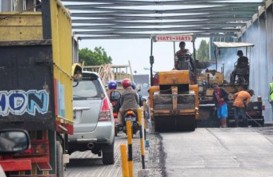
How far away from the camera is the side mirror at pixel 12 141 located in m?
4.66

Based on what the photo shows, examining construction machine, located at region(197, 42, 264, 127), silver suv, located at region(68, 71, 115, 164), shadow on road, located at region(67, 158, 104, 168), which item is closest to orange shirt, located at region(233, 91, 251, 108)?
construction machine, located at region(197, 42, 264, 127)

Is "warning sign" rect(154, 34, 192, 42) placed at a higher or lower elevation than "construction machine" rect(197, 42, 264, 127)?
higher

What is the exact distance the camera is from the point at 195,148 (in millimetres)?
17125

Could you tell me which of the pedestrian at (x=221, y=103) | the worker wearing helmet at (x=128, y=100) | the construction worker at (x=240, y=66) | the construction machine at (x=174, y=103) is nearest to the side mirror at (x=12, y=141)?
the worker wearing helmet at (x=128, y=100)

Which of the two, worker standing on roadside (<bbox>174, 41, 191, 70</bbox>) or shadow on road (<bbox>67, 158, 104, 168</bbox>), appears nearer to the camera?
shadow on road (<bbox>67, 158, 104, 168</bbox>)

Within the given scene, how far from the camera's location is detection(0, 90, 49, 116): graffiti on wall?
317 inches

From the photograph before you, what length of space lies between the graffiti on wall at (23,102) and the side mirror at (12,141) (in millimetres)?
3225

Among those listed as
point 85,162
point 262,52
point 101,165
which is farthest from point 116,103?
point 262,52

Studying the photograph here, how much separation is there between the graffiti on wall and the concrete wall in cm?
2378

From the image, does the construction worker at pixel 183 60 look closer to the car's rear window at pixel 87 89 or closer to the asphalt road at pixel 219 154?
the asphalt road at pixel 219 154

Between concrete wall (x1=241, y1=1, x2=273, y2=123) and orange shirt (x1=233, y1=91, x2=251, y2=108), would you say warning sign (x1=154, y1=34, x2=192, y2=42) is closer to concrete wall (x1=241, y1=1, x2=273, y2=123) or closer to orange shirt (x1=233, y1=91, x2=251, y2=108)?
orange shirt (x1=233, y1=91, x2=251, y2=108)

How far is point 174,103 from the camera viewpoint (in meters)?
23.4

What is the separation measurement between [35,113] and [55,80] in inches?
20.5

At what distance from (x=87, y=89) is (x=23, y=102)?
20.2 feet
